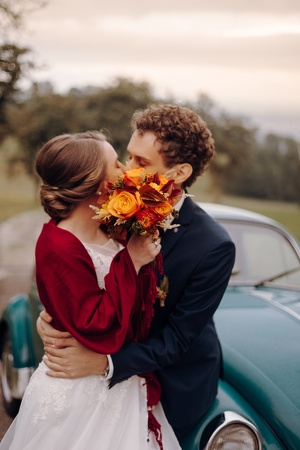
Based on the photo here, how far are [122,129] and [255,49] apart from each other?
560 inches

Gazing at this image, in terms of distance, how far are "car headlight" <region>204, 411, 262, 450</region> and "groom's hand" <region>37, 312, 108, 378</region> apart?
1.85 ft

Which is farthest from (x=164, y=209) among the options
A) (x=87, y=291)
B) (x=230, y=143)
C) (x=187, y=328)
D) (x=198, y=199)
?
(x=230, y=143)

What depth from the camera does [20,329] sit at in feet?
14.6

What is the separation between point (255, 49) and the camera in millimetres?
3402

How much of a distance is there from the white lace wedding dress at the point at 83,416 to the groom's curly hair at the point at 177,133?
2.00ft

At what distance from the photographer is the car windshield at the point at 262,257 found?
12.8ft

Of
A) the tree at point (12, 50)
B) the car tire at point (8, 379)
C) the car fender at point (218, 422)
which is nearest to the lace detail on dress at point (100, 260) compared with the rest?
the car fender at point (218, 422)

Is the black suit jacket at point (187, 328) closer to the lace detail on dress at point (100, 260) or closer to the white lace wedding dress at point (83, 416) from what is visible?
the white lace wedding dress at point (83, 416)

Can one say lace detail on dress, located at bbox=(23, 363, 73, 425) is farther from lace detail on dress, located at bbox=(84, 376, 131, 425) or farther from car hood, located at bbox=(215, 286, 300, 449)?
car hood, located at bbox=(215, 286, 300, 449)

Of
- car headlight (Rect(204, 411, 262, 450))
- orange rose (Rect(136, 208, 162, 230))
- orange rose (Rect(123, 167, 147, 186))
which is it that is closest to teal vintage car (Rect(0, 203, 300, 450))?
car headlight (Rect(204, 411, 262, 450))

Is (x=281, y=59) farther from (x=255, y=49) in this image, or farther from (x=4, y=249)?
(x=4, y=249)

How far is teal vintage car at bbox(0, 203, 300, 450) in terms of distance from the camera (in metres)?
2.42

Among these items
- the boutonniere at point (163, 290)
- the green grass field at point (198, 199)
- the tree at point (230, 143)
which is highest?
the boutonniere at point (163, 290)

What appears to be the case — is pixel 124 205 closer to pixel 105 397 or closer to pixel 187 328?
pixel 187 328
